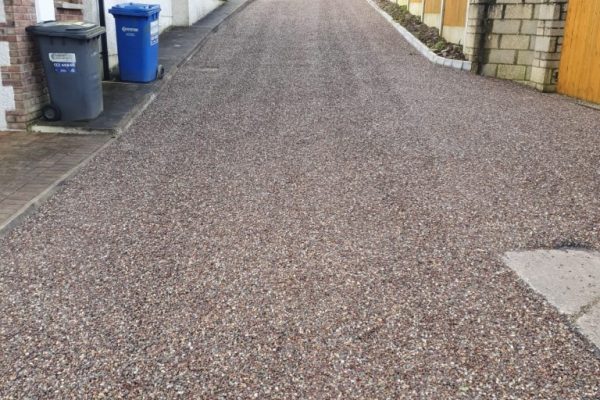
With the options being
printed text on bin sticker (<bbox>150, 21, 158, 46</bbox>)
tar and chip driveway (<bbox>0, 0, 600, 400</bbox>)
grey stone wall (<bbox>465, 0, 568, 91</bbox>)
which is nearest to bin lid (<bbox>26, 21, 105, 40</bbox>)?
tar and chip driveway (<bbox>0, 0, 600, 400</bbox>)

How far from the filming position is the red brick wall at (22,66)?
749cm

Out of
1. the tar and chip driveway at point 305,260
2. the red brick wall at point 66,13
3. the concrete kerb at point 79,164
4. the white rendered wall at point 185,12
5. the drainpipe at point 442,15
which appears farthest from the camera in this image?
the white rendered wall at point 185,12

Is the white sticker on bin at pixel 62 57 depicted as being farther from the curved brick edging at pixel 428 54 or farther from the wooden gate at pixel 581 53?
the curved brick edging at pixel 428 54

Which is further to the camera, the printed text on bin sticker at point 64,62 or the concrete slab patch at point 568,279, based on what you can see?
the printed text on bin sticker at point 64,62

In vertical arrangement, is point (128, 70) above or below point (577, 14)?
below

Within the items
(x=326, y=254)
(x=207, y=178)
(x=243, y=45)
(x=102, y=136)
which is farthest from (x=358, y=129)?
(x=243, y=45)

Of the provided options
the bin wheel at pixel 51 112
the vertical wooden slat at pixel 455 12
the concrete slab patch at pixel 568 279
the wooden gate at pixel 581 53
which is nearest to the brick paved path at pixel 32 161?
the bin wheel at pixel 51 112

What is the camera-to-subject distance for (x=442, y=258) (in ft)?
14.7

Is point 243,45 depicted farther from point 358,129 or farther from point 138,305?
point 138,305

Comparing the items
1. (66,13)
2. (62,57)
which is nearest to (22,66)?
(62,57)

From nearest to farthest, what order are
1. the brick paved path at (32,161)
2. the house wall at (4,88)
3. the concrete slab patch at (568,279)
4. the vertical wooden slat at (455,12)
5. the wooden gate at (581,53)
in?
the concrete slab patch at (568,279), the brick paved path at (32,161), the house wall at (4,88), the wooden gate at (581,53), the vertical wooden slat at (455,12)

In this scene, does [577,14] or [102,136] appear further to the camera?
[577,14]

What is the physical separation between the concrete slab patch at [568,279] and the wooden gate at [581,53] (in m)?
6.87

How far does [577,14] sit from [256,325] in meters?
9.70
